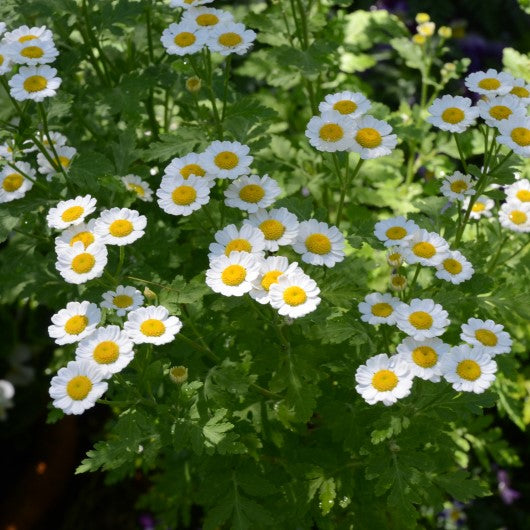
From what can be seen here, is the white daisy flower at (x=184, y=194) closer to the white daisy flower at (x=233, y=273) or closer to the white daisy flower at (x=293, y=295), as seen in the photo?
the white daisy flower at (x=233, y=273)

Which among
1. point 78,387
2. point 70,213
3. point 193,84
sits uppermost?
point 193,84

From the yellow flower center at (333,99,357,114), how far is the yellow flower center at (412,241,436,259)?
368mm

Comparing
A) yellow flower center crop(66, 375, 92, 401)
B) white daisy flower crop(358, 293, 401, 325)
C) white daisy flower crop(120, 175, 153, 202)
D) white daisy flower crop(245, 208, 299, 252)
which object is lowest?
white daisy flower crop(120, 175, 153, 202)

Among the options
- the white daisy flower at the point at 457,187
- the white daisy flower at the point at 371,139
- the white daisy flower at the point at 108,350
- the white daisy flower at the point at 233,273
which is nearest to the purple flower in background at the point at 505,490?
the white daisy flower at the point at 457,187

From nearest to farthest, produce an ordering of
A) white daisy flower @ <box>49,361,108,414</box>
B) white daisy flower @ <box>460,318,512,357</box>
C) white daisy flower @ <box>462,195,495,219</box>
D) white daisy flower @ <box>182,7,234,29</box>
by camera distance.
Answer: white daisy flower @ <box>49,361,108,414</box> < white daisy flower @ <box>460,318,512,357</box> < white daisy flower @ <box>182,7,234,29</box> < white daisy flower @ <box>462,195,495,219</box>

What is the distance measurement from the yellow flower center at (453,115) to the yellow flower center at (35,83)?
0.97 meters

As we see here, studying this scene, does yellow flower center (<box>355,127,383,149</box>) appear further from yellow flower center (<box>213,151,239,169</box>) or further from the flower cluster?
yellow flower center (<box>213,151,239,169</box>)

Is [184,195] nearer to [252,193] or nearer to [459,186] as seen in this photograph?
[252,193]

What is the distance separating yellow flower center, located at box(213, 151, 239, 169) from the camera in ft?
5.39

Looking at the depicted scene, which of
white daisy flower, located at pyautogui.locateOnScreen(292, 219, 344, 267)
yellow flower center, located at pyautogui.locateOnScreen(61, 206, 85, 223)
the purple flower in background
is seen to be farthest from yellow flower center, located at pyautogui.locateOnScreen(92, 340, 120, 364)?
the purple flower in background

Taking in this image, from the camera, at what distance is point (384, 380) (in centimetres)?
140

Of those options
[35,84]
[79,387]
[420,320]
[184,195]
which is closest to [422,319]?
[420,320]

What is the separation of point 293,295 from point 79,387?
45cm

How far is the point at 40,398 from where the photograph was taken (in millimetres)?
2902
